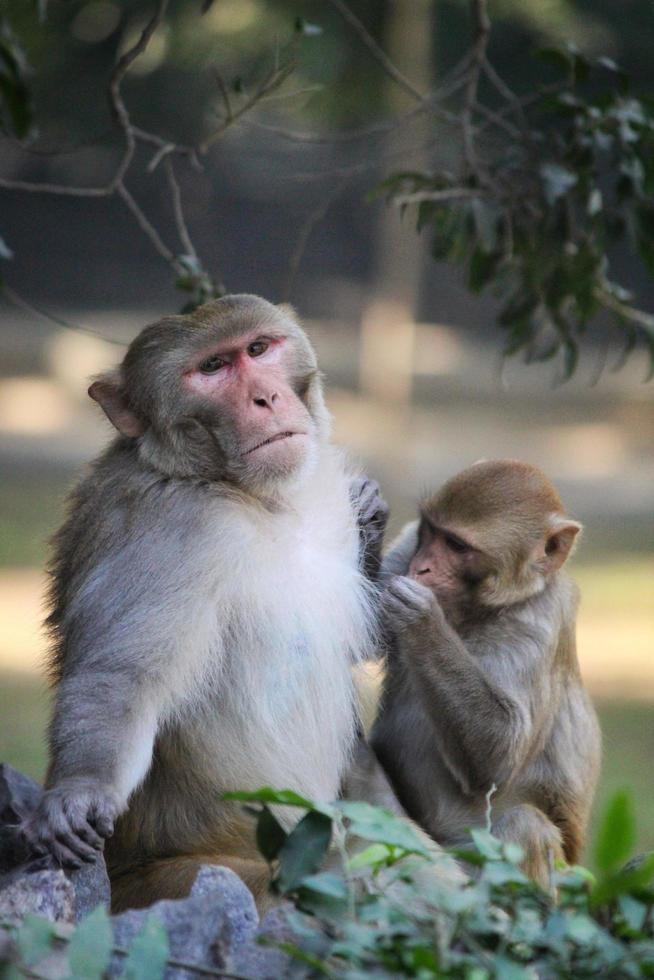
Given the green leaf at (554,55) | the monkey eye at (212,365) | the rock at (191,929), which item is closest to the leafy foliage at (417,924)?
the rock at (191,929)

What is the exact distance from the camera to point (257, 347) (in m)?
4.04

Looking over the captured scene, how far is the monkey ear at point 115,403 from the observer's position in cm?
400

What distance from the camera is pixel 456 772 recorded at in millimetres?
4133

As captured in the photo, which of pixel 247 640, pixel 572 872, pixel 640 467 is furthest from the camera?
pixel 640 467

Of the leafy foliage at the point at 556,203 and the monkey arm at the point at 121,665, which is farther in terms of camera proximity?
the leafy foliage at the point at 556,203

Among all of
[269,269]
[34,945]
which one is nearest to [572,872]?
[34,945]

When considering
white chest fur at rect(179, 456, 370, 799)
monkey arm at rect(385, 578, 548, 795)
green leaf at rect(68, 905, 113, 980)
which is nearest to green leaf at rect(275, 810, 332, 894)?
green leaf at rect(68, 905, 113, 980)

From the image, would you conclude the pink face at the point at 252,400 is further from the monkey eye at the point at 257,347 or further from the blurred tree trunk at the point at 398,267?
the blurred tree trunk at the point at 398,267

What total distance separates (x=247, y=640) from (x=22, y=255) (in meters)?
12.6

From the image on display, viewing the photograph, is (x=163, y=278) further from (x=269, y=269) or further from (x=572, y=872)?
(x=572, y=872)

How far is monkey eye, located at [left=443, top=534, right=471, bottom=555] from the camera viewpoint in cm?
432

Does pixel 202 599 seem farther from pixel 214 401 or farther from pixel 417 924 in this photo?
pixel 417 924

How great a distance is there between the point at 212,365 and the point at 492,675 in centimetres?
124

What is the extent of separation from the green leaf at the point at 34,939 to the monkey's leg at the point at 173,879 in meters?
1.12
